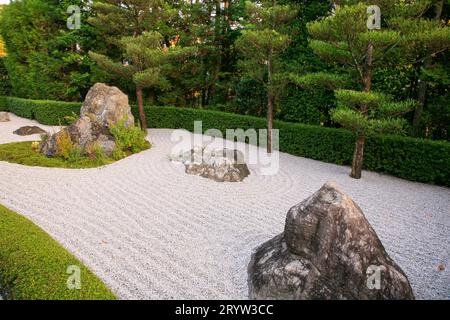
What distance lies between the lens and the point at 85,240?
4.66m

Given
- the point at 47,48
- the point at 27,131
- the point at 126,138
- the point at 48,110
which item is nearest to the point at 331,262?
the point at 126,138

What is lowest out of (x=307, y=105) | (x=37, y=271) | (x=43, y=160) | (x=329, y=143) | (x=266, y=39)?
(x=37, y=271)

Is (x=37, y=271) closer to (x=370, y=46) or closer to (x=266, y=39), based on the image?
(x=370, y=46)

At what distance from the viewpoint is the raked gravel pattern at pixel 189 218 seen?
3941 millimetres

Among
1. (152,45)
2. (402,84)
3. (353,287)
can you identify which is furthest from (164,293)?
(152,45)

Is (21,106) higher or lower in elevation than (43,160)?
higher

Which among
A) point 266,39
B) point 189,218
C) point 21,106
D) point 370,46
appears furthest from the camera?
point 21,106

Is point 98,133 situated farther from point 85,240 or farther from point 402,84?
point 402,84

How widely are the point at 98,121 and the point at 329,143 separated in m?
7.57

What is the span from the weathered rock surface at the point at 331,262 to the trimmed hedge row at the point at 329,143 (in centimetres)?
545

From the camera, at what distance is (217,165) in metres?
8.09

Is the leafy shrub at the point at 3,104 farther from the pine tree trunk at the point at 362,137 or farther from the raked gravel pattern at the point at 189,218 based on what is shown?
the pine tree trunk at the point at 362,137

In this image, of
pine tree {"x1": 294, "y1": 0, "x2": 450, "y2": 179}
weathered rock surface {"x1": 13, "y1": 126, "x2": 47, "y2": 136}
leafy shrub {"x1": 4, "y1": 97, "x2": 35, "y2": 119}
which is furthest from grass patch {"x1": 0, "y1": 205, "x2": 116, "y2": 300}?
leafy shrub {"x1": 4, "y1": 97, "x2": 35, "y2": 119}

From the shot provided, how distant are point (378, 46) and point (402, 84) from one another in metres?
3.03
